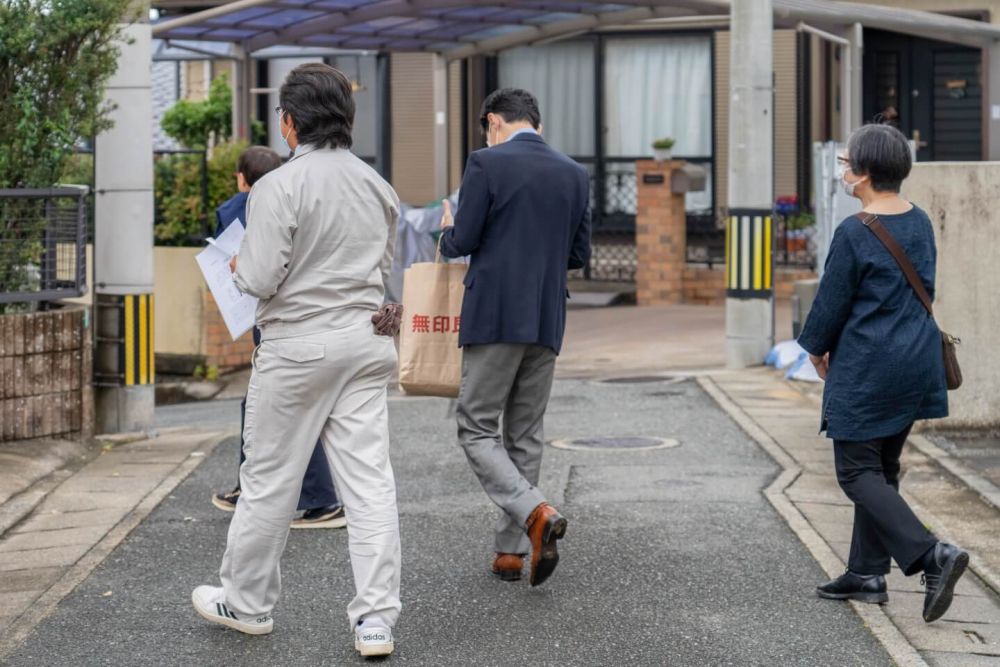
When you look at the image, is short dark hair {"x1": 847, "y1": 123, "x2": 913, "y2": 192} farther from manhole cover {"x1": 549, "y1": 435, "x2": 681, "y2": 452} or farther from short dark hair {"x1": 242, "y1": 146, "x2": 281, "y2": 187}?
→ manhole cover {"x1": 549, "y1": 435, "x2": 681, "y2": 452}

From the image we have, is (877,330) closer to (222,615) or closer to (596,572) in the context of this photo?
(596,572)

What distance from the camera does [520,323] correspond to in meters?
6.12

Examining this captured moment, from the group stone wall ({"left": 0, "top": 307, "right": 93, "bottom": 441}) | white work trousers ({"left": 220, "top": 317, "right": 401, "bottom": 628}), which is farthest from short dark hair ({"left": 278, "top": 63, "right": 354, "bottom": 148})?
stone wall ({"left": 0, "top": 307, "right": 93, "bottom": 441})

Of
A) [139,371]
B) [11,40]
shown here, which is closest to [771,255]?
[139,371]

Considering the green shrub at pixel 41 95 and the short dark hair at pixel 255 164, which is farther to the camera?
the green shrub at pixel 41 95

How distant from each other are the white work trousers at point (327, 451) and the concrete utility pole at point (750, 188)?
26.3ft

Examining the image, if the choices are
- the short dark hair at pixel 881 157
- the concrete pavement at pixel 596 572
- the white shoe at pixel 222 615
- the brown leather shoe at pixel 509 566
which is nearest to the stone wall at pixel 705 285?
the concrete pavement at pixel 596 572

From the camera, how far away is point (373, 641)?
5.31 metres

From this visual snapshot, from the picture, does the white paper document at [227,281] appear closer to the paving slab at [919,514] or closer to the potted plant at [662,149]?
the paving slab at [919,514]

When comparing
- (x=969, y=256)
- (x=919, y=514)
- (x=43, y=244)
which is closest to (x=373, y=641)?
(x=919, y=514)

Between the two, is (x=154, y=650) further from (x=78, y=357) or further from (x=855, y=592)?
(x=78, y=357)

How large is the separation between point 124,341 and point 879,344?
5304 mm

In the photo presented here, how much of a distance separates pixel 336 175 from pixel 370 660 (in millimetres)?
1563

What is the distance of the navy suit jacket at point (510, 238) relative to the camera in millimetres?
6102
